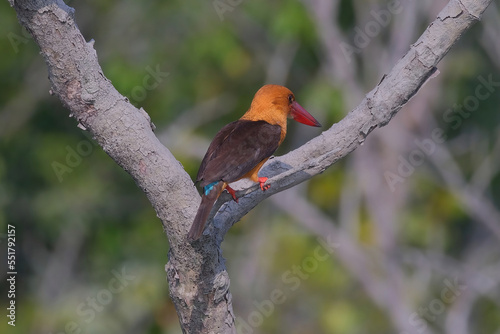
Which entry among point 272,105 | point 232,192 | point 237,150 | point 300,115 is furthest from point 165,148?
point 300,115

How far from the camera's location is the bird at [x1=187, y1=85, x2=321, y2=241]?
306 centimetres

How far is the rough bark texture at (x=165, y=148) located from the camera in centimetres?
288

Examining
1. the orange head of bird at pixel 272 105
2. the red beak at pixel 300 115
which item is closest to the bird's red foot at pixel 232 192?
the orange head of bird at pixel 272 105

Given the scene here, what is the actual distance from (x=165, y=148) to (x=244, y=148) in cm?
50

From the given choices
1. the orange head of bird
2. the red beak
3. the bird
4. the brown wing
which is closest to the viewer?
the bird

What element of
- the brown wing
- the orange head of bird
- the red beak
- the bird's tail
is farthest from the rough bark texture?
the red beak

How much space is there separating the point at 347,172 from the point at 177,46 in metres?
2.27

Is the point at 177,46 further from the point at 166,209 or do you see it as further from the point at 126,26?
the point at 166,209

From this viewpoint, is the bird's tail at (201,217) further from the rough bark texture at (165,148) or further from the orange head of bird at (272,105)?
the orange head of bird at (272,105)

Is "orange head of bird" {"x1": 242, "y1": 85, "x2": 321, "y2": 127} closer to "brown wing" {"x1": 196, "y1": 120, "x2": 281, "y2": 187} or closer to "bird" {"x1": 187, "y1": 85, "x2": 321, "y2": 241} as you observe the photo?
"bird" {"x1": 187, "y1": 85, "x2": 321, "y2": 241}

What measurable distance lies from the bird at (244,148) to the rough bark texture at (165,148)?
4.0 inches

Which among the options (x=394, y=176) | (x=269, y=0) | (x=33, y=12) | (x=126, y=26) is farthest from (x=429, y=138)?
(x=33, y=12)

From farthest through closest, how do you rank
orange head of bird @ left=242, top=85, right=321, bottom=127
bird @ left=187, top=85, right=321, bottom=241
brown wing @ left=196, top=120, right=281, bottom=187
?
orange head of bird @ left=242, top=85, right=321, bottom=127
brown wing @ left=196, top=120, right=281, bottom=187
bird @ left=187, top=85, right=321, bottom=241

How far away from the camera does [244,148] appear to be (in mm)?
3436
